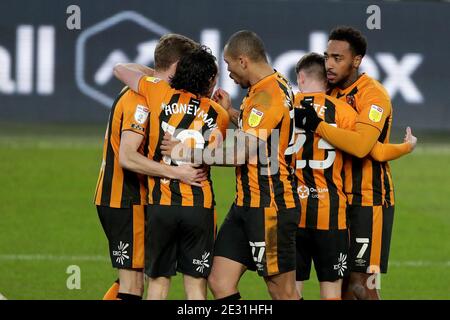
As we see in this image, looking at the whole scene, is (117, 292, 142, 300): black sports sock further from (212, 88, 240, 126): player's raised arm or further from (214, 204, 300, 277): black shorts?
(212, 88, 240, 126): player's raised arm

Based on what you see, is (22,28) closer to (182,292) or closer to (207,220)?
(182,292)

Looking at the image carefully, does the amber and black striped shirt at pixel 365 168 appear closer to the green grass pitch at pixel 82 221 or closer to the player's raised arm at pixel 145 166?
the player's raised arm at pixel 145 166

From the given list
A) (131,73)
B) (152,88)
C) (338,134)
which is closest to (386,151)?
(338,134)

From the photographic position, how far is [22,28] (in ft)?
57.8

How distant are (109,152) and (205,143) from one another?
2.58 feet

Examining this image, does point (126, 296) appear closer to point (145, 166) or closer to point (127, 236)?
point (127, 236)

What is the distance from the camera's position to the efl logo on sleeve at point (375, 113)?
22.5 ft

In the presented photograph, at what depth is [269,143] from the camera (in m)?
6.47

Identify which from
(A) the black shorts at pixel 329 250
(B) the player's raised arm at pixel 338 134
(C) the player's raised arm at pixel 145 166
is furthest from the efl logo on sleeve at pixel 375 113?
(C) the player's raised arm at pixel 145 166

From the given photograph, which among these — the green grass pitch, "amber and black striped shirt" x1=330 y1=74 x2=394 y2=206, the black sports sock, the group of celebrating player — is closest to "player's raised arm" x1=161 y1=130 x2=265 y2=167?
the group of celebrating player

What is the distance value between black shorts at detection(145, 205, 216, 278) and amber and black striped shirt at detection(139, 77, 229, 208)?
0.22ft

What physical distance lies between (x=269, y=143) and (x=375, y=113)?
35.1 inches

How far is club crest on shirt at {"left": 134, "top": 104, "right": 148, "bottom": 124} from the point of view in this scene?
21.5 feet
